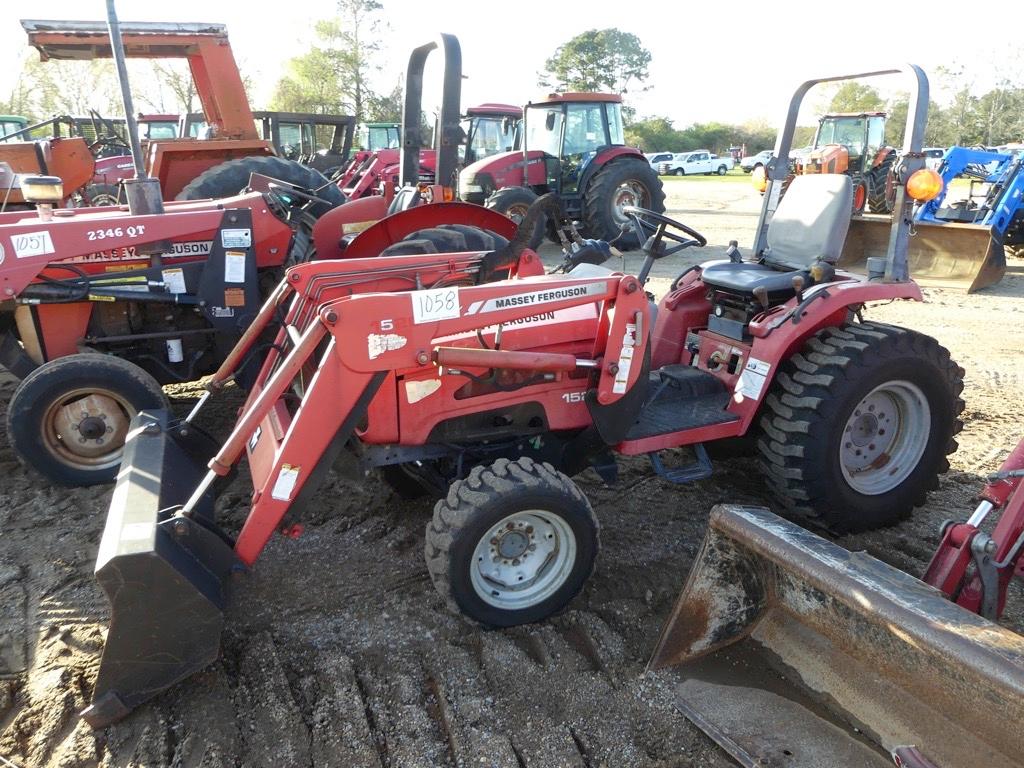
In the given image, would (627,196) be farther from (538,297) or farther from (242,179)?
(538,297)

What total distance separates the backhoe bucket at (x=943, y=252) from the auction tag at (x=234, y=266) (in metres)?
7.20

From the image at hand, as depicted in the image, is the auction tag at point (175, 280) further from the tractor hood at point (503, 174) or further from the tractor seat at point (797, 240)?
the tractor hood at point (503, 174)

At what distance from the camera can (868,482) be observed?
12.0 feet

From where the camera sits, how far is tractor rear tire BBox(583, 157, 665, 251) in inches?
453

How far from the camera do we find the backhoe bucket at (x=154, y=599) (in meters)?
2.37

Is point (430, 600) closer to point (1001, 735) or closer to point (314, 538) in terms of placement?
point (314, 538)

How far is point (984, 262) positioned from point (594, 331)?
779 cm

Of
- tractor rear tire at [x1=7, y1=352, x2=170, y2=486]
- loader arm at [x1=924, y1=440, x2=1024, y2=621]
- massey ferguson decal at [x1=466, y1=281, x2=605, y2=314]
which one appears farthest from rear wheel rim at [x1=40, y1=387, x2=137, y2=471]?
loader arm at [x1=924, y1=440, x2=1024, y2=621]

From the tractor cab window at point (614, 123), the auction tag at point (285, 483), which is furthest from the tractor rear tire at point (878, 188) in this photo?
the auction tag at point (285, 483)

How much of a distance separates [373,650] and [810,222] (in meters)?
2.87

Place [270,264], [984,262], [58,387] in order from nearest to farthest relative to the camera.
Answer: [58,387] → [270,264] → [984,262]

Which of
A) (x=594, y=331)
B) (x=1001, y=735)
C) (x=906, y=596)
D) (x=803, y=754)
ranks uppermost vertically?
(x=594, y=331)

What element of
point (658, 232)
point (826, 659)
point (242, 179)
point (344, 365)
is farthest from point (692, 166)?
point (826, 659)

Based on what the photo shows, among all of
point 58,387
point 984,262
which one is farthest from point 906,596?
point 984,262
